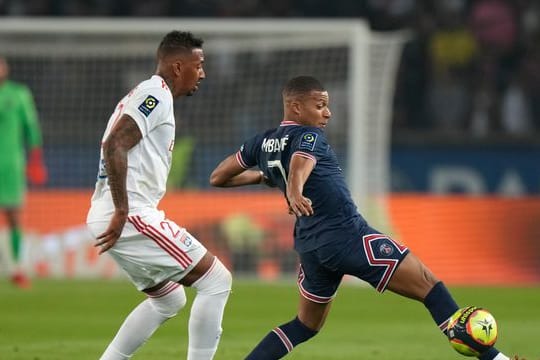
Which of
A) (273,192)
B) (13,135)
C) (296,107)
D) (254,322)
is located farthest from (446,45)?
(296,107)

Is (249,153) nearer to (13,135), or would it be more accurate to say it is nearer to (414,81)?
(13,135)

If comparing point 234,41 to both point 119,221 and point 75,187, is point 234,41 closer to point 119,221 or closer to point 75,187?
point 75,187

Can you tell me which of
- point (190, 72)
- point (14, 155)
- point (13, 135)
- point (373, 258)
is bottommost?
point (14, 155)

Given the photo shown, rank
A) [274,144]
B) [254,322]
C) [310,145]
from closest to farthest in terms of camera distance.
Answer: [310,145], [274,144], [254,322]

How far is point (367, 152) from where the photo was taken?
14727mm

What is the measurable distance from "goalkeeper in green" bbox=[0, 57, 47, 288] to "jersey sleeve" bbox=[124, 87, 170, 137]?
6.85 metres

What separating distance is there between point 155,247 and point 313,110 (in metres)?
1.15

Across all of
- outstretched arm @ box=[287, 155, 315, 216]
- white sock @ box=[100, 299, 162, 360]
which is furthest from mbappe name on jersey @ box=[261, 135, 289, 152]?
white sock @ box=[100, 299, 162, 360]

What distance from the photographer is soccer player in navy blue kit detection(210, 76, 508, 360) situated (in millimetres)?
6523

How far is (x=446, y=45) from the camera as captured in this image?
18969mm

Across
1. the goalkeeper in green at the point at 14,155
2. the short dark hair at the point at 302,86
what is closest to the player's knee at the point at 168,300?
the short dark hair at the point at 302,86

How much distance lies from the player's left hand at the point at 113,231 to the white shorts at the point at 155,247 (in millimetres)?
91

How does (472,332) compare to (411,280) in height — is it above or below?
below

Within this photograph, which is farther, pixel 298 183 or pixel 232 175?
pixel 232 175
